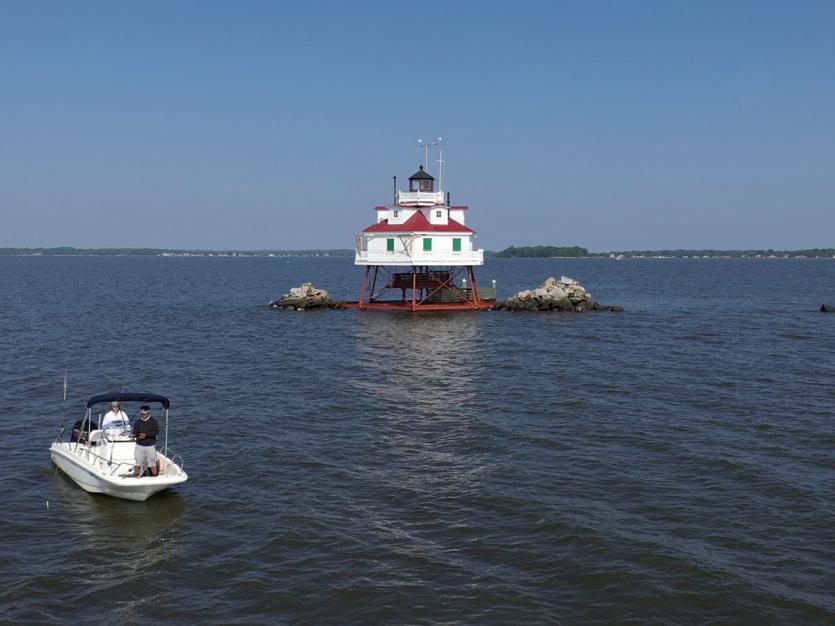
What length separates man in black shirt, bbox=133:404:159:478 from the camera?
19.1 metres

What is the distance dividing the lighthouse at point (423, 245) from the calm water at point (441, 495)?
23367 mm

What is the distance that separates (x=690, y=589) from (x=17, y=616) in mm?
12434

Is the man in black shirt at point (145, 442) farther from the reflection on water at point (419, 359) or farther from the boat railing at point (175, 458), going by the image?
the reflection on water at point (419, 359)

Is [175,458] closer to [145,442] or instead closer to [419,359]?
[145,442]

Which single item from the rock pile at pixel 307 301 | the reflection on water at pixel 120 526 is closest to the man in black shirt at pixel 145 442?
the reflection on water at pixel 120 526

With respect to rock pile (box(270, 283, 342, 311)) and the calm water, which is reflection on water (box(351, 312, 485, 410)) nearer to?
the calm water

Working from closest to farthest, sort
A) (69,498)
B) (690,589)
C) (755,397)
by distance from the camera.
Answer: (690,589) → (69,498) → (755,397)

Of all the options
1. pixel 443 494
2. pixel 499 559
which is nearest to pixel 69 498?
pixel 443 494

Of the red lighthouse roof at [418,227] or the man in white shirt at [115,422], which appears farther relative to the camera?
the red lighthouse roof at [418,227]

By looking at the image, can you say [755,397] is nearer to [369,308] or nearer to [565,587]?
[565,587]

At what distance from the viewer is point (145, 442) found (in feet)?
63.4

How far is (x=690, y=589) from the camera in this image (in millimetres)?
14609

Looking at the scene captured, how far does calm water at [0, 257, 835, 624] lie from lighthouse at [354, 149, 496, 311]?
23.4 m

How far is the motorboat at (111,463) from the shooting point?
19.0 metres
